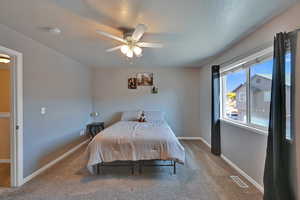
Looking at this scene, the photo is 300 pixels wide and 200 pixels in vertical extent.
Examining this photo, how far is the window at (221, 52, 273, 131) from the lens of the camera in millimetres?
2410

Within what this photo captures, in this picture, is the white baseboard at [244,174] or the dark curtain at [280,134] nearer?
the dark curtain at [280,134]

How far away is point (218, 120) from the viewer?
12.5 feet

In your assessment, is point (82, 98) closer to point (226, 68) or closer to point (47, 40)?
point (47, 40)

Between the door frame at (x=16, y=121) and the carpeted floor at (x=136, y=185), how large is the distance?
23 cm

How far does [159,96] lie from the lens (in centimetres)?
534

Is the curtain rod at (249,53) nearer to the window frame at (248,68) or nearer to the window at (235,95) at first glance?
the window frame at (248,68)

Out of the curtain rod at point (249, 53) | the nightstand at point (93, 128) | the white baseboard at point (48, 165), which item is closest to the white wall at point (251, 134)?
the curtain rod at point (249, 53)

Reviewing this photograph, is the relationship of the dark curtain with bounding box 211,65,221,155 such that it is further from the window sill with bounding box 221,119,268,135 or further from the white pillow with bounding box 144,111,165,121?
the white pillow with bounding box 144,111,165,121

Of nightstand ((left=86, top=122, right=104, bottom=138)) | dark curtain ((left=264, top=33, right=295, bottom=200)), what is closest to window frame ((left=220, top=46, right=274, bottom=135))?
dark curtain ((left=264, top=33, right=295, bottom=200))

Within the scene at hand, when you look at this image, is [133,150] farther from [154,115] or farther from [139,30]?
[154,115]

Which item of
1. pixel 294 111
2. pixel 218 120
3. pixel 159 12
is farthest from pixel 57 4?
pixel 218 120

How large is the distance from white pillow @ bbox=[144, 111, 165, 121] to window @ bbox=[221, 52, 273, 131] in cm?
184

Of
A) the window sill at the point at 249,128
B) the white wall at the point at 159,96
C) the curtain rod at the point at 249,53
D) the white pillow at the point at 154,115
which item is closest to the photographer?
the curtain rod at the point at 249,53

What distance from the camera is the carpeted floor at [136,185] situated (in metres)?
2.23
